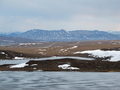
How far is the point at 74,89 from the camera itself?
20.0 metres

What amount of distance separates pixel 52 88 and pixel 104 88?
585 centimetres

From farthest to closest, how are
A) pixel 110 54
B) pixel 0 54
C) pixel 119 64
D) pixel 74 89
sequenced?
pixel 0 54 → pixel 110 54 → pixel 119 64 → pixel 74 89

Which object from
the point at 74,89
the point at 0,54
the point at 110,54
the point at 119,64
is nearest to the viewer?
the point at 74,89

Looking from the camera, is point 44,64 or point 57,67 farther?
point 44,64

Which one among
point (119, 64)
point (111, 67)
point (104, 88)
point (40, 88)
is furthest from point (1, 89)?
point (119, 64)

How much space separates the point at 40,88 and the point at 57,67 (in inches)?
668

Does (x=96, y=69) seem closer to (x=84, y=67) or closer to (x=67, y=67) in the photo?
(x=84, y=67)

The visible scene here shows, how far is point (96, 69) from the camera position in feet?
120

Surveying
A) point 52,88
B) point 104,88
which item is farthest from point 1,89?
point 104,88

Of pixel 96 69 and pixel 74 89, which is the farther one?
pixel 96 69

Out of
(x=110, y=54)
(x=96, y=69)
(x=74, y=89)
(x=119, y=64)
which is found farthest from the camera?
(x=110, y=54)

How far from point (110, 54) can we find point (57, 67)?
27.7 m

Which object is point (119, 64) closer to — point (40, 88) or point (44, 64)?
point (44, 64)

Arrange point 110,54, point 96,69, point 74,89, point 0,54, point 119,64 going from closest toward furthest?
point 74,89 → point 96,69 → point 119,64 → point 110,54 → point 0,54
